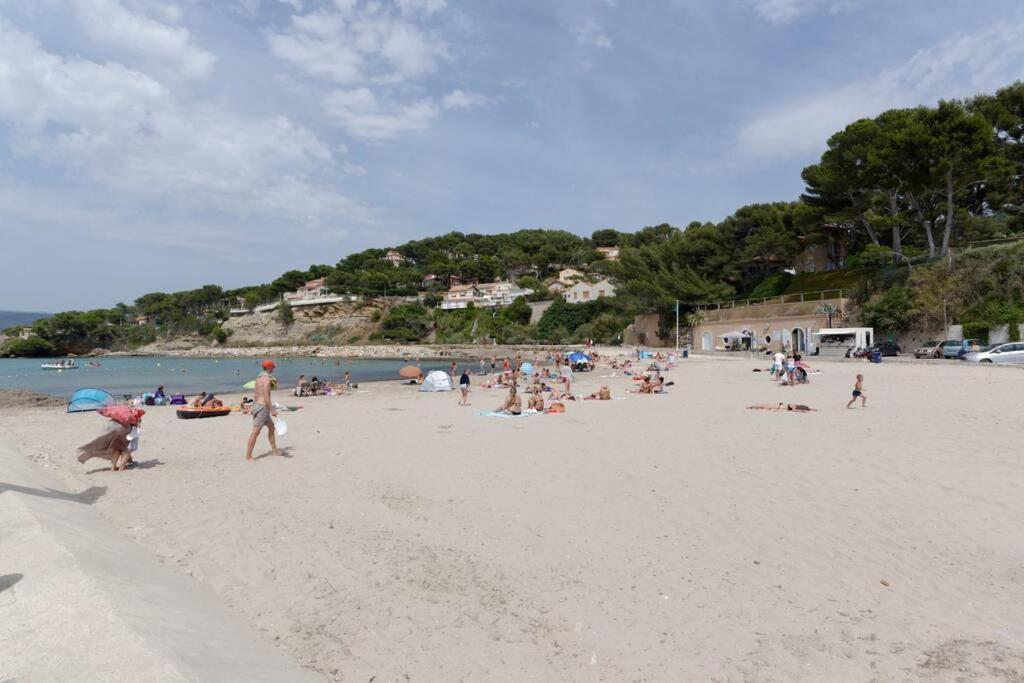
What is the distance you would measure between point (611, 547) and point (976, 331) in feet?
114

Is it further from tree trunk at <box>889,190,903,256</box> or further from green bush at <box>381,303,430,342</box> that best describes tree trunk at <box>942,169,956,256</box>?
green bush at <box>381,303,430,342</box>

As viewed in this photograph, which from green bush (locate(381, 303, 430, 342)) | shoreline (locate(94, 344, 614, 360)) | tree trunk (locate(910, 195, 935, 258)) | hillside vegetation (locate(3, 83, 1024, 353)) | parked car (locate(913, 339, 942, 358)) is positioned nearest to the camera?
parked car (locate(913, 339, 942, 358))

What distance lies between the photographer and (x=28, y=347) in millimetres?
90688

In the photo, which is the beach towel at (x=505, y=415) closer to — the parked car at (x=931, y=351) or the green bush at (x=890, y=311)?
the parked car at (x=931, y=351)

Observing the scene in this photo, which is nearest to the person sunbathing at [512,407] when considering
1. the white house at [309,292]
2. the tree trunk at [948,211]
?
→ the tree trunk at [948,211]

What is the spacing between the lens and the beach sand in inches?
138

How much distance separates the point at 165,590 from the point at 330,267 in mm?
126059

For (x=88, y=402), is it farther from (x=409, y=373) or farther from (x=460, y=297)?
(x=460, y=297)

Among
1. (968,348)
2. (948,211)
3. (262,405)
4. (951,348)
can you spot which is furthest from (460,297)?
(262,405)

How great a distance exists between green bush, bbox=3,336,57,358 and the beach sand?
104 metres

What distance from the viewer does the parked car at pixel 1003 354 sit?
2442cm

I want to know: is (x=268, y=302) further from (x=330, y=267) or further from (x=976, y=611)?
(x=976, y=611)

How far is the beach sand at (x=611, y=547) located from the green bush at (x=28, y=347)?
103984 millimetres

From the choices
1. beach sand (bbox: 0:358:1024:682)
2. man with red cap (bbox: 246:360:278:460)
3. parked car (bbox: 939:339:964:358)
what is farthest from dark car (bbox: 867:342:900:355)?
man with red cap (bbox: 246:360:278:460)
